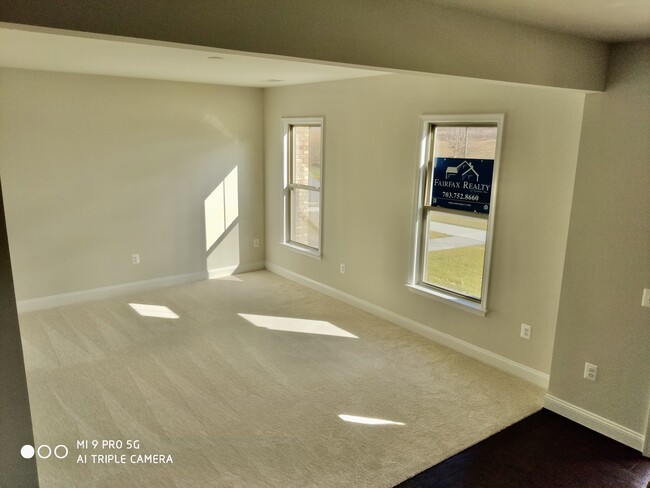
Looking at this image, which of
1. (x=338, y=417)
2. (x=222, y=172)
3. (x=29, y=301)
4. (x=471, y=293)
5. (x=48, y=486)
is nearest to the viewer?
(x=48, y=486)

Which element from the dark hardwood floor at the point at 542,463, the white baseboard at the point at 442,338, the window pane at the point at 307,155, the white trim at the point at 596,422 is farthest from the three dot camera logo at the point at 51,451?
the window pane at the point at 307,155

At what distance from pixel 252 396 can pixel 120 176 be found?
330cm

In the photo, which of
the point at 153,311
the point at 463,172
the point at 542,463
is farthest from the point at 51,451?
the point at 463,172

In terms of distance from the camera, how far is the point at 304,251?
6.14 metres

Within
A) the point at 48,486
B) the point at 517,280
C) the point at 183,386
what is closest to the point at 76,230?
the point at 183,386

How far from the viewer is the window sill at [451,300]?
13.6 ft

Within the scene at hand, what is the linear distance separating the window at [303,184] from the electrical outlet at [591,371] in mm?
3298

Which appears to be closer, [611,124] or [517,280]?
[611,124]

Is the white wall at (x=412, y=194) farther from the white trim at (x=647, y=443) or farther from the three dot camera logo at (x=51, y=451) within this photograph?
the three dot camera logo at (x=51, y=451)

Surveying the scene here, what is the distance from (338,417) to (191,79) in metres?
4.09

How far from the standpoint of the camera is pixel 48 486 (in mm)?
2641

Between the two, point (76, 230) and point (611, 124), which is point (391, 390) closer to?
point (611, 124)

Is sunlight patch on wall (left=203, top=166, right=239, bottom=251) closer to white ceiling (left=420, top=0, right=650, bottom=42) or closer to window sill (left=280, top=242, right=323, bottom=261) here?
window sill (left=280, top=242, right=323, bottom=261)

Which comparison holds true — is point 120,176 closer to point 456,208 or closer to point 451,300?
point 456,208
